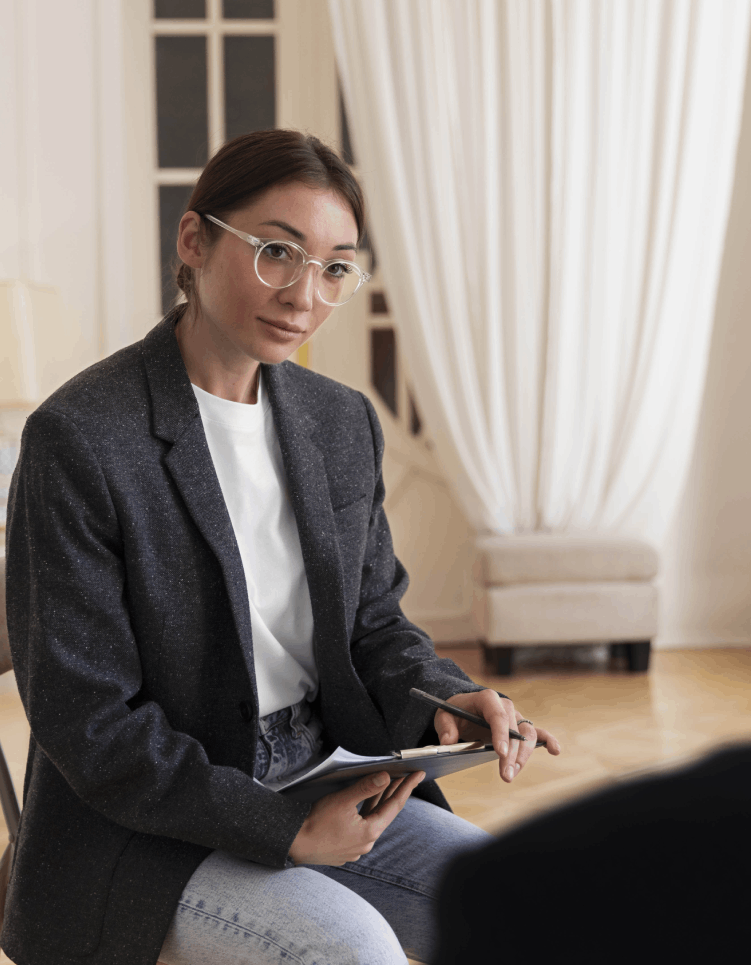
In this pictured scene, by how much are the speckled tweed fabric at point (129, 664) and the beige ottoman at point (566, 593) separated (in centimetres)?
248

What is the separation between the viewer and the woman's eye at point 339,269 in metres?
1.19

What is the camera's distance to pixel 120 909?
99 centimetres

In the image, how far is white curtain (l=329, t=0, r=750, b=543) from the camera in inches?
147

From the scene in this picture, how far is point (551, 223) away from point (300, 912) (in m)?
3.34

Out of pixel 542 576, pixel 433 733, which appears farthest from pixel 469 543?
pixel 433 733

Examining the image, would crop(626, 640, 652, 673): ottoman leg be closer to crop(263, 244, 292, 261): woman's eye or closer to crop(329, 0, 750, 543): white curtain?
crop(329, 0, 750, 543): white curtain

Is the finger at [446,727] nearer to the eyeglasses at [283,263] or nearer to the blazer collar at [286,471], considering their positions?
the blazer collar at [286,471]

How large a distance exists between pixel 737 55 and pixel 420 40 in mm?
1310

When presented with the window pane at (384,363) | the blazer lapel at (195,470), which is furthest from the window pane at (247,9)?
the blazer lapel at (195,470)

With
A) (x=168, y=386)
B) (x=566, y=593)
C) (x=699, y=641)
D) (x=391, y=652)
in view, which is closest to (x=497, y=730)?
(x=391, y=652)

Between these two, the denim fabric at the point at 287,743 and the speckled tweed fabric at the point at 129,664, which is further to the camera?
the denim fabric at the point at 287,743

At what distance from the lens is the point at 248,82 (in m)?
4.16

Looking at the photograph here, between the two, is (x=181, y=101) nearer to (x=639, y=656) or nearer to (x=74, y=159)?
(x=74, y=159)

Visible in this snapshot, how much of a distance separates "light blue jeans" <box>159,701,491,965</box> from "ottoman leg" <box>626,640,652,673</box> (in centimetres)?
279
